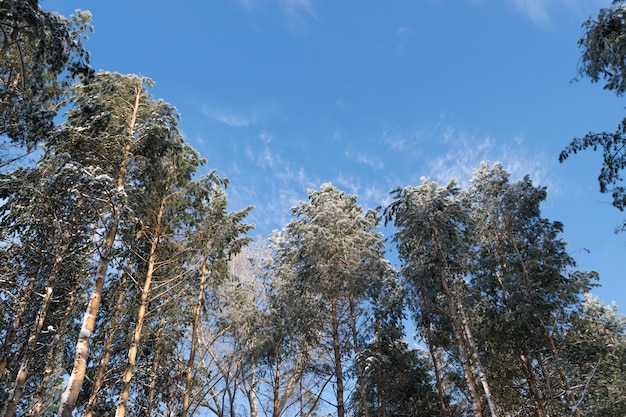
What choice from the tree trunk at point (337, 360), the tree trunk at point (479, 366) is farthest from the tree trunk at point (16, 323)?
the tree trunk at point (479, 366)

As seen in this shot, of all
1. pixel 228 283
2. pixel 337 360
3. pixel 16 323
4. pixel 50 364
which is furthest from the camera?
pixel 228 283

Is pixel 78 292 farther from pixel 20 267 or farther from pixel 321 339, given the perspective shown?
pixel 321 339

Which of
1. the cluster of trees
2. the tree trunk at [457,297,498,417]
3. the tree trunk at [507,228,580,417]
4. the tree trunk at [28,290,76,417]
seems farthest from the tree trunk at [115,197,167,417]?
the tree trunk at [507,228,580,417]

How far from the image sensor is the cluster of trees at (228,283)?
9.87 meters

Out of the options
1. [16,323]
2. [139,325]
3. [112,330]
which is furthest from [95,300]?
[16,323]

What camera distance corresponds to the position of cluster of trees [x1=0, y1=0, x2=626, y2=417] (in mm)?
9867

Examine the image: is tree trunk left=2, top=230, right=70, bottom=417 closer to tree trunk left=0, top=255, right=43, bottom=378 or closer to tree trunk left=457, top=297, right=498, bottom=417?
tree trunk left=0, top=255, right=43, bottom=378

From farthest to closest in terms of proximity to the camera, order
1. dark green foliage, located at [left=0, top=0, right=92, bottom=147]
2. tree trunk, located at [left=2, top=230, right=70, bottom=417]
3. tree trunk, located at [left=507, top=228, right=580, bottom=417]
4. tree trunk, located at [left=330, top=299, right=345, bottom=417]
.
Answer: tree trunk, located at [left=330, top=299, right=345, bottom=417]
tree trunk, located at [left=507, top=228, right=580, bottom=417]
tree trunk, located at [left=2, top=230, right=70, bottom=417]
dark green foliage, located at [left=0, top=0, right=92, bottom=147]

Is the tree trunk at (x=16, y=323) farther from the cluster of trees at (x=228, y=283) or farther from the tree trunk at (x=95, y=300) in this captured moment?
the tree trunk at (x=95, y=300)

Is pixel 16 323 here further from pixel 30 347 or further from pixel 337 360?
pixel 337 360

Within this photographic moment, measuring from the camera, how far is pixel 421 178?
16719 millimetres

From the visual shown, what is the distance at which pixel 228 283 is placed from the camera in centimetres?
1827

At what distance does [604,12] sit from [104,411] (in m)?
19.8

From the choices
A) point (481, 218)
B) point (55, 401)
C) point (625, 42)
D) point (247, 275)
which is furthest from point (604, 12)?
point (55, 401)
